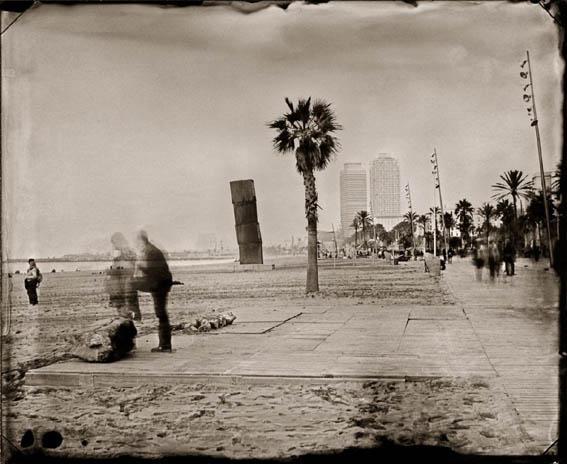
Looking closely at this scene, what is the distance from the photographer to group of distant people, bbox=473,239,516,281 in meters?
2.89

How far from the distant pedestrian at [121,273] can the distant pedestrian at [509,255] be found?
6.83ft

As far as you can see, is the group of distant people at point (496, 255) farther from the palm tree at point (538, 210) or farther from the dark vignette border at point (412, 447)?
the dark vignette border at point (412, 447)

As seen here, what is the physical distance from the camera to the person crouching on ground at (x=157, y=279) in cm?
332

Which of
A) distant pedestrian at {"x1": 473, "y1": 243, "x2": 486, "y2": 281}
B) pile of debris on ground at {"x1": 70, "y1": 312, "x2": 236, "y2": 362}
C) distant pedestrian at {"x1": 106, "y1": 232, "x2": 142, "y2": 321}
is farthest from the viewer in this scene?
pile of debris on ground at {"x1": 70, "y1": 312, "x2": 236, "y2": 362}

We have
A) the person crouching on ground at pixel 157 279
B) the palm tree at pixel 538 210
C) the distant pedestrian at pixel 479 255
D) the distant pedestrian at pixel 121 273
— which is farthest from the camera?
the distant pedestrian at pixel 479 255

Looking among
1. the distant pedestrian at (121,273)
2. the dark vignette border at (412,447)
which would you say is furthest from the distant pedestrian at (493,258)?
the distant pedestrian at (121,273)

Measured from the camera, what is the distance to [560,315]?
236 cm

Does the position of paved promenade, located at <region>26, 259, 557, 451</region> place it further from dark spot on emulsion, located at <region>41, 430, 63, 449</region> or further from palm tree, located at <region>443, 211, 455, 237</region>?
dark spot on emulsion, located at <region>41, 430, 63, 449</region>

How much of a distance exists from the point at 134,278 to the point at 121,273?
1.19 feet

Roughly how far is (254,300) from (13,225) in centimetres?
587

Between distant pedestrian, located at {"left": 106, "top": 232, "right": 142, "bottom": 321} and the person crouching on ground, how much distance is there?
0.07 metres

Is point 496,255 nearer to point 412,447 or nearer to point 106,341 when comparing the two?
point 412,447

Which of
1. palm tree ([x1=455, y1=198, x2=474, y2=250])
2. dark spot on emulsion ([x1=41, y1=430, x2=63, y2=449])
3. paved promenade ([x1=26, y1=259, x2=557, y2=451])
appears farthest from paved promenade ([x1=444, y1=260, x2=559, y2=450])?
dark spot on emulsion ([x1=41, y1=430, x2=63, y2=449])

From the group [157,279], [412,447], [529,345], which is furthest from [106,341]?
[529,345]
